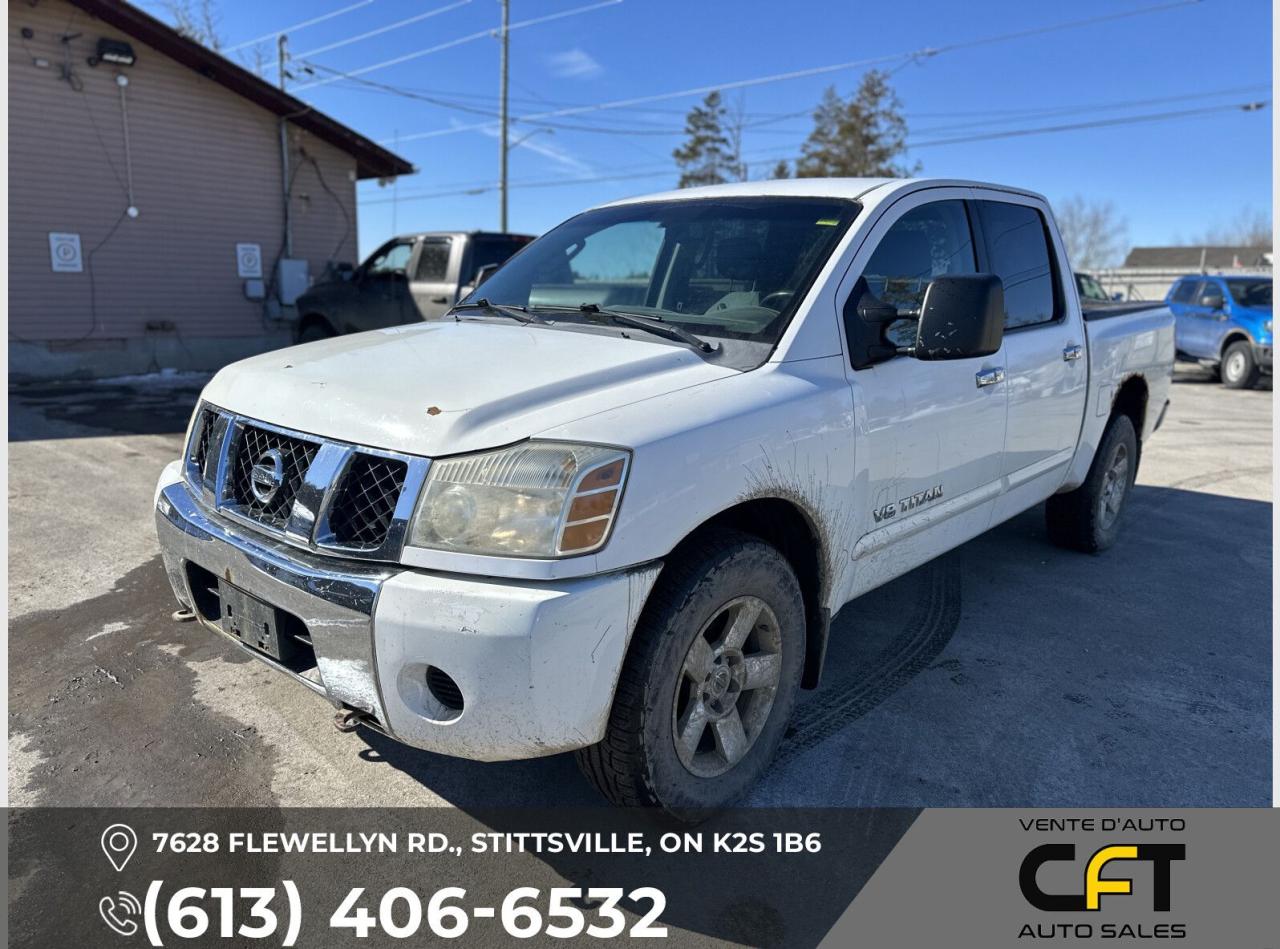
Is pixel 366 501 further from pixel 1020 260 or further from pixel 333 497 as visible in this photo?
pixel 1020 260

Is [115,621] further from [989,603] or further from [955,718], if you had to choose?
[989,603]

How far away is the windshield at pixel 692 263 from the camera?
2.99 m

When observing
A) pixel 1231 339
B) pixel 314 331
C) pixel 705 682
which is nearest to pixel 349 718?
pixel 705 682

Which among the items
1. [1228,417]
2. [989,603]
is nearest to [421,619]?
[989,603]

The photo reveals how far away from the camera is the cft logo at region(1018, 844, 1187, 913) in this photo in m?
2.44

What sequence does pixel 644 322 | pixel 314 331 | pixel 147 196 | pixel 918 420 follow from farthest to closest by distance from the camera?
pixel 147 196
pixel 314 331
pixel 918 420
pixel 644 322

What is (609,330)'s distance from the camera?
299 centimetres

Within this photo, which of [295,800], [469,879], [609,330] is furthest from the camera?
[609,330]

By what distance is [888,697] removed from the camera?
3.45 meters

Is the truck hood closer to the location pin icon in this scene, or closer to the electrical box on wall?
the location pin icon

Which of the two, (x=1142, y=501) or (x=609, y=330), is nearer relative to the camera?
(x=609, y=330)

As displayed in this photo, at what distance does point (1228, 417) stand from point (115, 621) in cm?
1241

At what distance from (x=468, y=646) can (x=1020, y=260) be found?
3366mm

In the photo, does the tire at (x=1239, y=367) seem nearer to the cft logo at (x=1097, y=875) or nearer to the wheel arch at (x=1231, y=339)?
the wheel arch at (x=1231, y=339)
